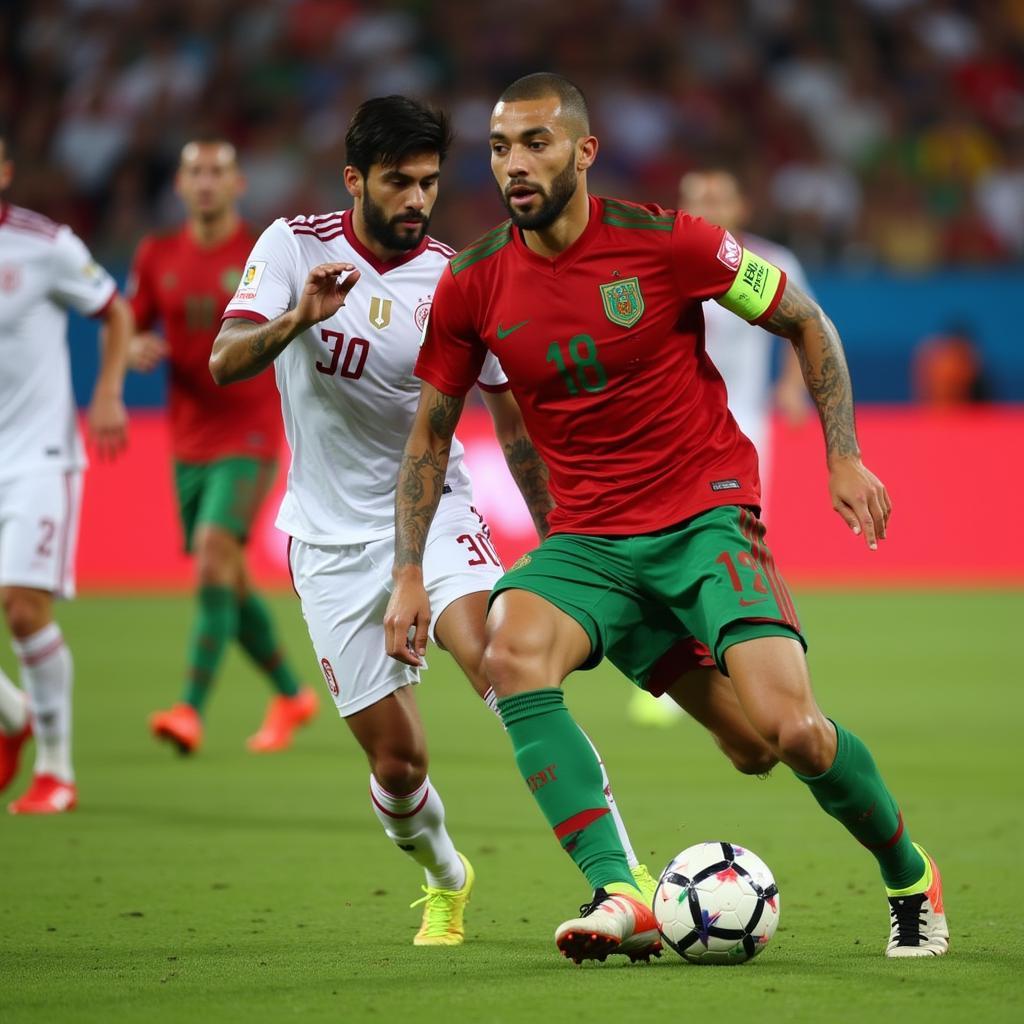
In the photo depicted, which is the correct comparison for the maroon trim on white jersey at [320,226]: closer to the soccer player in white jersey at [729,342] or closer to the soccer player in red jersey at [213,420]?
the soccer player in red jersey at [213,420]

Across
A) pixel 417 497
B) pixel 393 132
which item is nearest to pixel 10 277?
pixel 393 132

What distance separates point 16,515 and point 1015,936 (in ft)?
14.4

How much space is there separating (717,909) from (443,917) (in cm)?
96

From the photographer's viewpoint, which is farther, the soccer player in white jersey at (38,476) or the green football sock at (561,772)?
the soccer player in white jersey at (38,476)

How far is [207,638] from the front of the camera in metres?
9.24

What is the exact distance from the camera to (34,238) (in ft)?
26.0

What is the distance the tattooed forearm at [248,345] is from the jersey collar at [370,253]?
1.77 feet

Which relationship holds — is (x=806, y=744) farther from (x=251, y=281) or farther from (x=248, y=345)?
(x=251, y=281)

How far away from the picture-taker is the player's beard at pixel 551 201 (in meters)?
5.04

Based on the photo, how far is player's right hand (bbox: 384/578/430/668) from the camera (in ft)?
16.3

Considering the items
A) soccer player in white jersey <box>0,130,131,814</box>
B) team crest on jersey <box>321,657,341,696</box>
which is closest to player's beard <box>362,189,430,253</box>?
team crest on jersey <box>321,657,341,696</box>

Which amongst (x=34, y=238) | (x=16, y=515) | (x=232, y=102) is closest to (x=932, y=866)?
(x=16, y=515)

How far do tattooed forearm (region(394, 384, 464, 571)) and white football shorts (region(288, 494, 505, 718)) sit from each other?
0.99 ft

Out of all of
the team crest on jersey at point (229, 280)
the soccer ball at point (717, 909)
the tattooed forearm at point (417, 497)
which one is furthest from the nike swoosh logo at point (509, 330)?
the team crest on jersey at point (229, 280)
